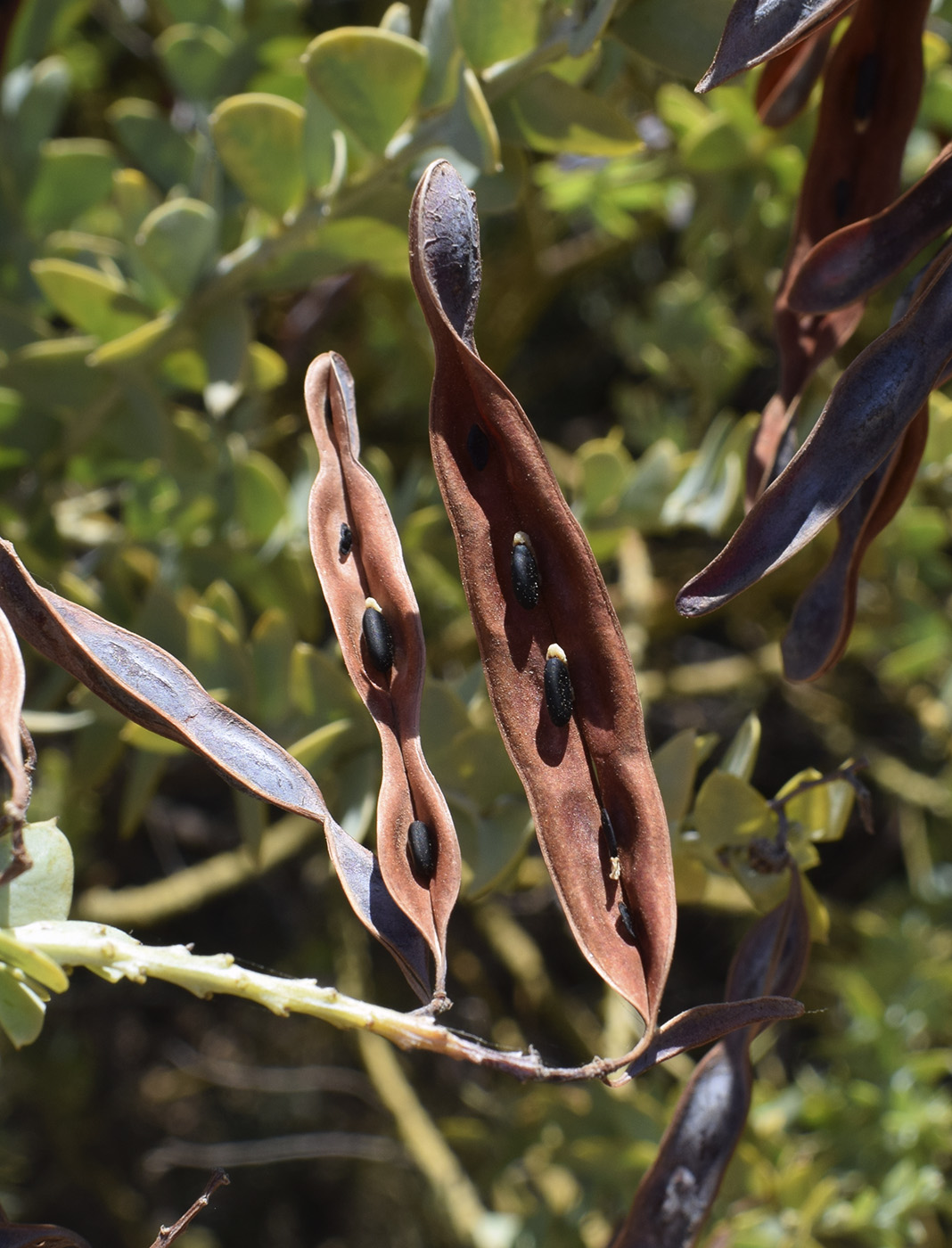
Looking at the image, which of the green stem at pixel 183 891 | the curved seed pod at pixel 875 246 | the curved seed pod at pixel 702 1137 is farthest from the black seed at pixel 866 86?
the green stem at pixel 183 891

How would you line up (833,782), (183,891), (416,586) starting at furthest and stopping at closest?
(183,891) < (416,586) < (833,782)

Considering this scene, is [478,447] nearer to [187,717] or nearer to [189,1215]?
[187,717]

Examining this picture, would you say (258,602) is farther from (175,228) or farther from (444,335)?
(444,335)

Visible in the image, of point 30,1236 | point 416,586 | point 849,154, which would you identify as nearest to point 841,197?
point 849,154

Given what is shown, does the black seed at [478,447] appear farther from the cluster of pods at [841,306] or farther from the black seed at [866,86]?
the black seed at [866,86]

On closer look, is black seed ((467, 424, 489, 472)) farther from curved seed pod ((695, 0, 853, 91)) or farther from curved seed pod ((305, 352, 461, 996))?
curved seed pod ((695, 0, 853, 91))
